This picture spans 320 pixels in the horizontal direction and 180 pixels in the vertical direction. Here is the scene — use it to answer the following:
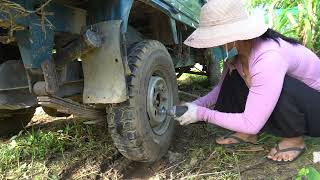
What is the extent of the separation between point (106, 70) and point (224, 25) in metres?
0.73

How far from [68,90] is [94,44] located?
1.26 ft

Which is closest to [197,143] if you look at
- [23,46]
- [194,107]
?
[194,107]

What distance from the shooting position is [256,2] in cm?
561

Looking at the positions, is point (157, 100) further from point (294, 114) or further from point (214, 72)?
point (214, 72)

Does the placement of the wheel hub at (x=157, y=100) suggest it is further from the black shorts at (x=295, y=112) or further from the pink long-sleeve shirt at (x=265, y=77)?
the black shorts at (x=295, y=112)

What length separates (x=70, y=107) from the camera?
2523 mm

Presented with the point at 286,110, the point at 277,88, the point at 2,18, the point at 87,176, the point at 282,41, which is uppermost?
the point at 2,18

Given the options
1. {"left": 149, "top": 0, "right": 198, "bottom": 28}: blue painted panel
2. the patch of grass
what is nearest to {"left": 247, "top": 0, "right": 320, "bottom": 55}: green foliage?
{"left": 149, "top": 0, "right": 198, "bottom": 28}: blue painted panel

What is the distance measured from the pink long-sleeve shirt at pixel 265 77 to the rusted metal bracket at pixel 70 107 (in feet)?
2.10

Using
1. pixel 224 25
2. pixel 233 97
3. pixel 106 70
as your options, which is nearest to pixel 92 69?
pixel 106 70

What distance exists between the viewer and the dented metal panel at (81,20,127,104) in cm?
255

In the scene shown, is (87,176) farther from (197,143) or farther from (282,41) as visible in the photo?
(282,41)

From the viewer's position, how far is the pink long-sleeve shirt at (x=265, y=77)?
249 cm

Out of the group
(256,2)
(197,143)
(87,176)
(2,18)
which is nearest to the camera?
(2,18)
